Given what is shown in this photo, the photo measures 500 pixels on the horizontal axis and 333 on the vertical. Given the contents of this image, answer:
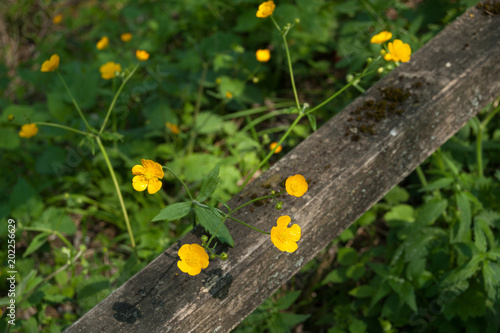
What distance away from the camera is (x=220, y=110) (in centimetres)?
294

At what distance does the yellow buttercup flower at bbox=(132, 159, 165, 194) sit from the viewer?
1270 mm

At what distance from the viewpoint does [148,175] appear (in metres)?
1.30

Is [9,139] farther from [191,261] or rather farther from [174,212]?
[191,261]

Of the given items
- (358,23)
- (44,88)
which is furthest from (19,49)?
(358,23)

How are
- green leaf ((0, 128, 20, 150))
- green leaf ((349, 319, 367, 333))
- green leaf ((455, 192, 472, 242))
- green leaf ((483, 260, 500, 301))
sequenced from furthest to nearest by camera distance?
green leaf ((0, 128, 20, 150))
green leaf ((349, 319, 367, 333))
green leaf ((455, 192, 472, 242))
green leaf ((483, 260, 500, 301))

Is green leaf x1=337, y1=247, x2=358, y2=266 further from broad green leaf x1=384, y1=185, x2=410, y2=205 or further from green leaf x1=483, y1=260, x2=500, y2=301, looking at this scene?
green leaf x1=483, y1=260, x2=500, y2=301

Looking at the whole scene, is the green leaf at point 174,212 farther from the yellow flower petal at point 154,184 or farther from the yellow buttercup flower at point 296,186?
the yellow buttercup flower at point 296,186

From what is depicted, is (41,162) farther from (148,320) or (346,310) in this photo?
(346,310)

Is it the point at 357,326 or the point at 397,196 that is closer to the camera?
the point at 357,326

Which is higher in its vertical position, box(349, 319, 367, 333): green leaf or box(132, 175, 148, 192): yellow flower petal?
box(132, 175, 148, 192): yellow flower petal

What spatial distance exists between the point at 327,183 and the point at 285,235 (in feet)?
0.83

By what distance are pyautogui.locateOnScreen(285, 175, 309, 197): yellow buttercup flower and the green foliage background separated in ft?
1.89

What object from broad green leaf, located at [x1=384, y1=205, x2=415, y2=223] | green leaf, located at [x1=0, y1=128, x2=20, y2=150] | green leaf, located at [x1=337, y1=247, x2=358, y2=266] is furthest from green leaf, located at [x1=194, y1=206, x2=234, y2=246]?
green leaf, located at [x1=0, y1=128, x2=20, y2=150]

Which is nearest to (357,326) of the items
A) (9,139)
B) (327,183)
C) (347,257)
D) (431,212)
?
(347,257)
